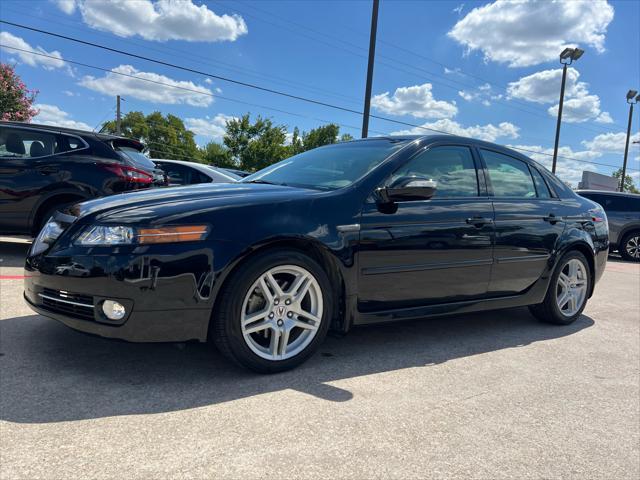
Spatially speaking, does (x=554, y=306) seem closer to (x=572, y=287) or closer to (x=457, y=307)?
(x=572, y=287)

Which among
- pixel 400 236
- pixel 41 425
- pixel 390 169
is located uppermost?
pixel 390 169

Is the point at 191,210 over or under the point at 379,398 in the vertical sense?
over

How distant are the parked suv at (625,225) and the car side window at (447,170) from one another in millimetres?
9735

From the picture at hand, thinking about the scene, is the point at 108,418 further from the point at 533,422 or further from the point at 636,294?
the point at 636,294

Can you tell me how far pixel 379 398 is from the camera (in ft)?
8.82

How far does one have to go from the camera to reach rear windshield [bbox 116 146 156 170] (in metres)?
6.35

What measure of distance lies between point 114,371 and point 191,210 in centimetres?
100

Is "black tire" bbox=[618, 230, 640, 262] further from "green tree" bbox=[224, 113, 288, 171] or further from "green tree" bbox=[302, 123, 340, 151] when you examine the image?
"green tree" bbox=[302, 123, 340, 151]

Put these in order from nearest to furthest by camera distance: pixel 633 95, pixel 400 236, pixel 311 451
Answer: pixel 311 451, pixel 400 236, pixel 633 95

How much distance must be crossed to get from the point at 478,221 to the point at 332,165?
1.15 metres

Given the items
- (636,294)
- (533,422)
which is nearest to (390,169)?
(533,422)

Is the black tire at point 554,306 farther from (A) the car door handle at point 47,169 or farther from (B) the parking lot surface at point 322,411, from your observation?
(A) the car door handle at point 47,169

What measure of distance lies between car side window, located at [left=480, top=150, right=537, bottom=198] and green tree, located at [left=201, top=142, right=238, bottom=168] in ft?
156

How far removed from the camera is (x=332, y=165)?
3645 millimetres
